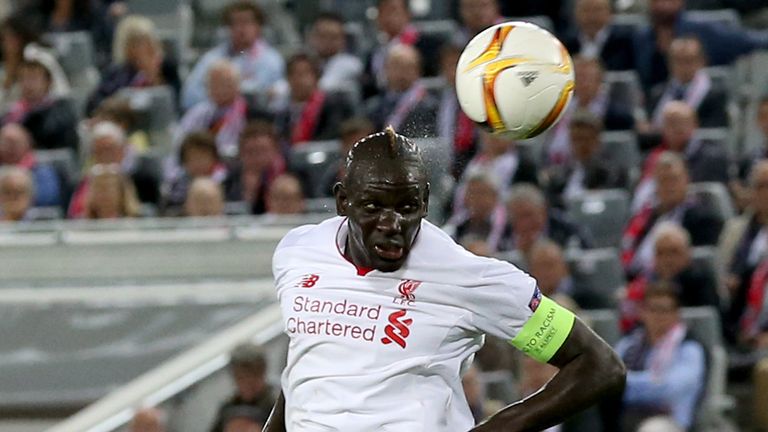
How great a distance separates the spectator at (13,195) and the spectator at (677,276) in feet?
12.3

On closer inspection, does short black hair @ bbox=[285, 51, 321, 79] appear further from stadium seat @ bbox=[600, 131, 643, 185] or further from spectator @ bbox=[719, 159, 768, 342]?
spectator @ bbox=[719, 159, 768, 342]

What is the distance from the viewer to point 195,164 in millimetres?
10383

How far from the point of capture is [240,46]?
457 inches

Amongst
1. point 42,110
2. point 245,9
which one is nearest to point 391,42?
point 245,9

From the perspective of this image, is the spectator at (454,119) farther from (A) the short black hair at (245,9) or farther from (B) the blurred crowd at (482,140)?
(A) the short black hair at (245,9)

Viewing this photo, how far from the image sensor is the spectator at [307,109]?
1078 cm

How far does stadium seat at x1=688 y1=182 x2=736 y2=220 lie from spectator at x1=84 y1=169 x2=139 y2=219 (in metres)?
3.28

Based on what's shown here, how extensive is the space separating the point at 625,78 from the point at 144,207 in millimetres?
3074

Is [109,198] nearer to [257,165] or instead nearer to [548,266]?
[257,165]

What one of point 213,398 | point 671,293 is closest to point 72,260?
point 213,398

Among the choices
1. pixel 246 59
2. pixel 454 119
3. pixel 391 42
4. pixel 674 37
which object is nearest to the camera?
pixel 454 119

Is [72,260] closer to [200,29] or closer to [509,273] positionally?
[200,29]

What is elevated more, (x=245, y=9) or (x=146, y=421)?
(x=245, y=9)

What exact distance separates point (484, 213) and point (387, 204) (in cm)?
525
